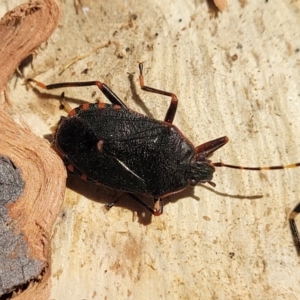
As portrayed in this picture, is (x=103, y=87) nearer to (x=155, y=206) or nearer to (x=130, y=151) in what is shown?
(x=130, y=151)

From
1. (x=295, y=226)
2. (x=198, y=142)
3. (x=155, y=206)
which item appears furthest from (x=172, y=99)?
(x=295, y=226)

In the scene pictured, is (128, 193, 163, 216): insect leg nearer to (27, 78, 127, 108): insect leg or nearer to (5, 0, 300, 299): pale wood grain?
(5, 0, 300, 299): pale wood grain

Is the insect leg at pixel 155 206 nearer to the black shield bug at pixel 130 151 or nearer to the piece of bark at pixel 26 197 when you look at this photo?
the black shield bug at pixel 130 151

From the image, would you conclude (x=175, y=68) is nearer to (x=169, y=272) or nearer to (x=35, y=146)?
(x=35, y=146)

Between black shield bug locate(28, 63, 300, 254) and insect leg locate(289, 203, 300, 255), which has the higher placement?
black shield bug locate(28, 63, 300, 254)

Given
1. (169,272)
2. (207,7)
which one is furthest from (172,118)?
(169,272)

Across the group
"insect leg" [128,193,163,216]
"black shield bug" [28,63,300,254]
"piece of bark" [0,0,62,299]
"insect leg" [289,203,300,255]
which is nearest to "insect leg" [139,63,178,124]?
"black shield bug" [28,63,300,254]

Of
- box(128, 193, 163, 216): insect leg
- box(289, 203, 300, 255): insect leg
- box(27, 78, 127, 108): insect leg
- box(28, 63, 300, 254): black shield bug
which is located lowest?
box(289, 203, 300, 255): insect leg

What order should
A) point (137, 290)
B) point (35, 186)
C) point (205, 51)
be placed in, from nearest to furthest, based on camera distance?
1. point (35, 186)
2. point (137, 290)
3. point (205, 51)
